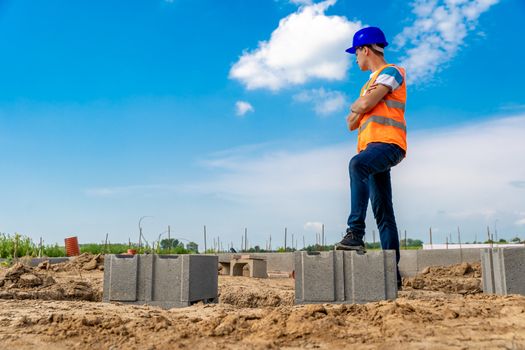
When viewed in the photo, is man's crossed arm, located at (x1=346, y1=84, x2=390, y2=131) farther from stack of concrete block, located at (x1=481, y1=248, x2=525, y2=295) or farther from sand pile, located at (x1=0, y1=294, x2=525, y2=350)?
stack of concrete block, located at (x1=481, y1=248, x2=525, y2=295)

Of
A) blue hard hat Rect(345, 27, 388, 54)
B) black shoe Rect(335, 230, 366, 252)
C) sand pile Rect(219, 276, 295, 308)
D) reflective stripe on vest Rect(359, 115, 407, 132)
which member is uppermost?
blue hard hat Rect(345, 27, 388, 54)

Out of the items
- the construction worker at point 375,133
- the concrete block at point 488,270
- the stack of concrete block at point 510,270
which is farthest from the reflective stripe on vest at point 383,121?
the concrete block at point 488,270

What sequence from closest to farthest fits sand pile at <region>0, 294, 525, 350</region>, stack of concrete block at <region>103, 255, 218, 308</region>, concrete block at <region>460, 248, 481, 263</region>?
sand pile at <region>0, 294, 525, 350</region>, stack of concrete block at <region>103, 255, 218, 308</region>, concrete block at <region>460, 248, 481, 263</region>

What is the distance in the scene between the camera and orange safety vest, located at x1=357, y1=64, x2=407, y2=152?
3967 mm

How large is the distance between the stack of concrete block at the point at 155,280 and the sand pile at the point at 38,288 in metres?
1.32

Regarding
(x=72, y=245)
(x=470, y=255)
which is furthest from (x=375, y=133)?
(x=72, y=245)

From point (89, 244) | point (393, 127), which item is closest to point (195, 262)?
point (393, 127)

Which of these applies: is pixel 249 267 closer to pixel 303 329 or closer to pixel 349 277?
pixel 349 277

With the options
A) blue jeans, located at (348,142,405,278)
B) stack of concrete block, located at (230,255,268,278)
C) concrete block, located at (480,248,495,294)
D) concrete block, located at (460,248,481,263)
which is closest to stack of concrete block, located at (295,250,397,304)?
blue jeans, located at (348,142,405,278)

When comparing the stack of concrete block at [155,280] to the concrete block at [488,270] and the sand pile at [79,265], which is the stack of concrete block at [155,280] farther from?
the sand pile at [79,265]

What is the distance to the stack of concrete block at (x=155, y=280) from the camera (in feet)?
15.2

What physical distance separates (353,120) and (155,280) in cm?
237

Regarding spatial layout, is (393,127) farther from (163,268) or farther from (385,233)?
(163,268)

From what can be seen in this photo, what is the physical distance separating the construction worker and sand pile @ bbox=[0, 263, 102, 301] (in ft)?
11.5
